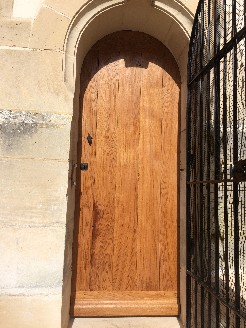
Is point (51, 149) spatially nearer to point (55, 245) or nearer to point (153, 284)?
point (55, 245)

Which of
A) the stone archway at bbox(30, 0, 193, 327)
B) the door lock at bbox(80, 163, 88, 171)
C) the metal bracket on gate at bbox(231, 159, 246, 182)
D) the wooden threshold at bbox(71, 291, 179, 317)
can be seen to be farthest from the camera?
the door lock at bbox(80, 163, 88, 171)

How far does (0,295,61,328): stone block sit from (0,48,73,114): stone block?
1277 millimetres

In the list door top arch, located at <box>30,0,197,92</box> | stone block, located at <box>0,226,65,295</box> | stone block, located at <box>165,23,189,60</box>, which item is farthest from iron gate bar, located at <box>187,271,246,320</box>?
stone block, located at <box>165,23,189,60</box>

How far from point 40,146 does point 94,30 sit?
1.11 meters

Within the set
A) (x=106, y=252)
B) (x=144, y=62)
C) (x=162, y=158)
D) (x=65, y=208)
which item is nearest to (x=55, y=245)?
(x=65, y=208)

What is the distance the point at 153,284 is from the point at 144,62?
1903mm

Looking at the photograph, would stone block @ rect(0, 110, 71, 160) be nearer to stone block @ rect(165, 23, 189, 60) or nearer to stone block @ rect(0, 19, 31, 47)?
stone block @ rect(0, 19, 31, 47)

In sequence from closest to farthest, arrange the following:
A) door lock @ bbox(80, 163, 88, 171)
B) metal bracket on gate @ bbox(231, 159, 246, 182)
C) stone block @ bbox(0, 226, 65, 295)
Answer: metal bracket on gate @ bbox(231, 159, 246, 182), stone block @ bbox(0, 226, 65, 295), door lock @ bbox(80, 163, 88, 171)

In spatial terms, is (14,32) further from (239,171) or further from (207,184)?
(239,171)

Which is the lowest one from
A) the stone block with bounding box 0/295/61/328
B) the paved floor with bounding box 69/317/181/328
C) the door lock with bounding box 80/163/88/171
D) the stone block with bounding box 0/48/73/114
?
the paved floor with bounding box 69/317/181/328

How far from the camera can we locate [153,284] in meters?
2.53

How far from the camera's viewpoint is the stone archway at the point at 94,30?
2273 mm

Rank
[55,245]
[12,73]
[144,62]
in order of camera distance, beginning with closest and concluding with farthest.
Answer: [55,245], [12,73], [144,62]

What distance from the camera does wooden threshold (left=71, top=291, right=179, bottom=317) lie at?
7.98ft
